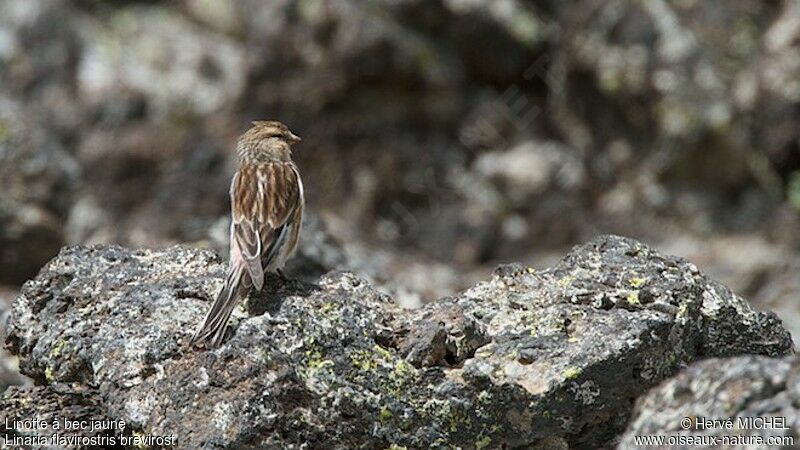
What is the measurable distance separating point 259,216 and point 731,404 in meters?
2.94

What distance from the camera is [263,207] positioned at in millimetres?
6934

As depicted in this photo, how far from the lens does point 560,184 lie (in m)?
15.2

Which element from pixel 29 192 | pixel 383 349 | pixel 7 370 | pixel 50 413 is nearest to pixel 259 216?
pixel 383 349

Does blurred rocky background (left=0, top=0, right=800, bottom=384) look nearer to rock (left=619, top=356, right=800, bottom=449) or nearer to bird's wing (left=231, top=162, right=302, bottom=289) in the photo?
bird's wing (left=231, top=162, right=302, bottom=289)

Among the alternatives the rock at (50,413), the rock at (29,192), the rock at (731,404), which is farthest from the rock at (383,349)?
the rock at (29,192)

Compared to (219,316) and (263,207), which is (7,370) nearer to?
(263,207)

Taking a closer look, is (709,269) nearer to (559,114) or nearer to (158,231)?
(559,114)

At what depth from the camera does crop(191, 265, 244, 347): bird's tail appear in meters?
5.62

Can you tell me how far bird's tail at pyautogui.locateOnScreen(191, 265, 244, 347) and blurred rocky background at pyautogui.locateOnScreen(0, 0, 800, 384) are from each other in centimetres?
782

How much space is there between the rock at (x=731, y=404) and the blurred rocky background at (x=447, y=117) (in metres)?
8.91

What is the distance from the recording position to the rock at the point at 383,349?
5516 millimetres

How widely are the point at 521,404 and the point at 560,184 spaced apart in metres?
9.70

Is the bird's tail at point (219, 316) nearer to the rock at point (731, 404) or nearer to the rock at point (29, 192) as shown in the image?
the rock at point (731, 404)

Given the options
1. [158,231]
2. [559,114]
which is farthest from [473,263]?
[158,231]
